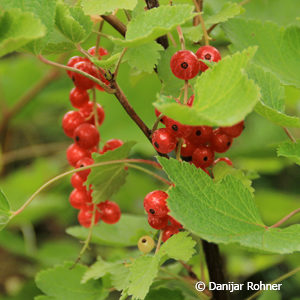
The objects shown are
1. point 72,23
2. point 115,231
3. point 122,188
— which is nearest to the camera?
point 72,23

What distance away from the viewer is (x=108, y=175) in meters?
0.69

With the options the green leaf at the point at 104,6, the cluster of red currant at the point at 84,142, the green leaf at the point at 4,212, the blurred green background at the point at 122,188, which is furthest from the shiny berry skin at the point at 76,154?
the blurred green background at the point at 122,188

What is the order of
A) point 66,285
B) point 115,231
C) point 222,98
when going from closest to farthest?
point 222,98
point 66,285
point 115,231

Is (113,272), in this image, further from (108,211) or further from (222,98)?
(222,98)

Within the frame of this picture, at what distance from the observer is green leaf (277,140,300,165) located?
0.58 metres

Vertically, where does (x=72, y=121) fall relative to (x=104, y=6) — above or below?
below

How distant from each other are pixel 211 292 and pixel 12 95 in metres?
1.38

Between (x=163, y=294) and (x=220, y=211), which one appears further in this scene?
(x=163, y=294)

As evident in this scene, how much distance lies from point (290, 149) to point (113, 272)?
328 millimetres

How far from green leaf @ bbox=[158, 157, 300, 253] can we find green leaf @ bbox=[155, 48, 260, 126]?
0.09 meters

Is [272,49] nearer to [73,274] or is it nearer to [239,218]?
[239,218]

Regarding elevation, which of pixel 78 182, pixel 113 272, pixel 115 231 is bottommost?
pixel 115 231

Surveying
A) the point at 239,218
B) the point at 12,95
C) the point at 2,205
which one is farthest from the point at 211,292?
the point at 12,95

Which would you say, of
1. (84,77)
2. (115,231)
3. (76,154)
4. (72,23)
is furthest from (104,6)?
(115,231)
